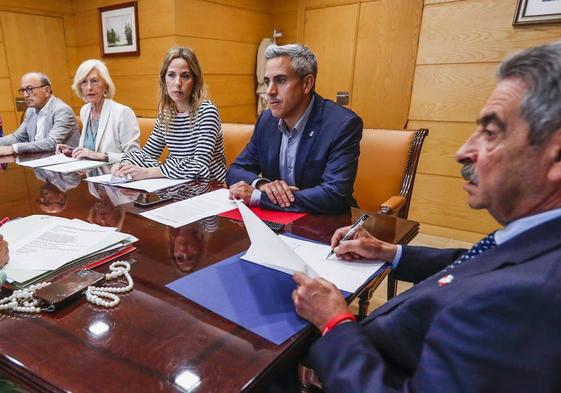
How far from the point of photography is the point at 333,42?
3793mm

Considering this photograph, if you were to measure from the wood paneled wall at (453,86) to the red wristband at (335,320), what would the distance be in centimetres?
278

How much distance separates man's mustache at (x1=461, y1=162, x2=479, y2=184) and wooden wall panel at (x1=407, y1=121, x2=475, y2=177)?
2.55 metres

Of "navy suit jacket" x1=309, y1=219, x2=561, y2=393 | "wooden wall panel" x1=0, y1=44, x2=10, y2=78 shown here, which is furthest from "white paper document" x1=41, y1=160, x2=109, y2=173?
"wooden wall panel" x1=0, y1=44, x2=10, y2=78

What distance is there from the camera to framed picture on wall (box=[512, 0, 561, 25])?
2.55m

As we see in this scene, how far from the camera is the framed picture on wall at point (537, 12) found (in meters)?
2.55

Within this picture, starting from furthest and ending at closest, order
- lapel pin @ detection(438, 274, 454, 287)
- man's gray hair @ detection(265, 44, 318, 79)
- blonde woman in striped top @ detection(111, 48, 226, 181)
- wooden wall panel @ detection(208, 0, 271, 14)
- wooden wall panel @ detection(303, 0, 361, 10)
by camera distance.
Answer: wooden wall panel @ detection(208, 0, 271, 14)
wooden wall panel @ detection(303, 0, 361, 10)
blonde woman in striped top @ detection(111, 48, 226, 181)
man's gray hair @ detection(265, 44, 318, 79)
lapel pin @ detection(438, 274, 454, 287)

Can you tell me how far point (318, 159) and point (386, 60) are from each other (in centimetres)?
231

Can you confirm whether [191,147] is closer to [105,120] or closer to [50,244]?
[105,120]

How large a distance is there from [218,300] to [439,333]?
1.41ft

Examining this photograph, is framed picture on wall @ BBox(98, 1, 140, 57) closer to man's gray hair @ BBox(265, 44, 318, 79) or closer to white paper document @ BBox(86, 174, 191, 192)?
white paper document @ BBox(86, 174, 191, 192)

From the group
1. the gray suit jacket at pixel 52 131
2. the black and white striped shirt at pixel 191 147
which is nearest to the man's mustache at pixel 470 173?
the black and white striped shirt at pixel 191 147

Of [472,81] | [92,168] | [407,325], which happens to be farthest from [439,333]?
[472,81]

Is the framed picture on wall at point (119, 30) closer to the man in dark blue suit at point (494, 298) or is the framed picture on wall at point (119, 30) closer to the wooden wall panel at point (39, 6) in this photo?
the wooden wall panel at point (39, 6)

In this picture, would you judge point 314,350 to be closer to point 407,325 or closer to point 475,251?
point 407,325
